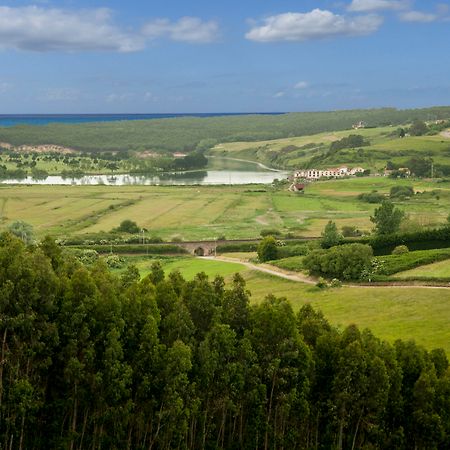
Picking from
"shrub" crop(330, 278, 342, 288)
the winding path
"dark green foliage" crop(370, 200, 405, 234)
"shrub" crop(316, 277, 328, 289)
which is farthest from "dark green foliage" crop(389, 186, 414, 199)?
"shrub" crop(330, 278, 342, 288)

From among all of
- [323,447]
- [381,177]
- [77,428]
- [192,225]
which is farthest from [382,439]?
[381,177]

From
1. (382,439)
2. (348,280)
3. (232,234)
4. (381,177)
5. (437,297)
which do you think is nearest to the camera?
(382,439)

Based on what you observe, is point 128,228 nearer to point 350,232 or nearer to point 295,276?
point 350,232

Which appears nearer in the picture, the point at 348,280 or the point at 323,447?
the point at 323,447

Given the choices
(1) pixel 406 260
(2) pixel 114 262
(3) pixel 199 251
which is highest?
(1) pixel 406 260

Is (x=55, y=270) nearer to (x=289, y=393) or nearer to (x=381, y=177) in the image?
(x=289, y=393)

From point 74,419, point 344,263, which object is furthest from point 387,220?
point 74,419

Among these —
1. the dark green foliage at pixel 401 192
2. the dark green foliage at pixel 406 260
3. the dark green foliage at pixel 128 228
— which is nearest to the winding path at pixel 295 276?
the dark green foliage at pixel 406 260
